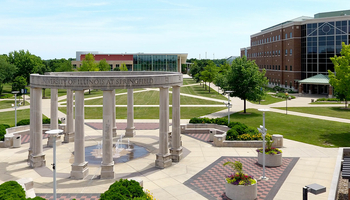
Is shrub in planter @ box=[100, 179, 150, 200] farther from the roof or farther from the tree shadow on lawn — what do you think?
the roof

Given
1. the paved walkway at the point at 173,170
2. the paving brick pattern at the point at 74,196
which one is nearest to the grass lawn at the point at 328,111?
the paved walkway at the point at 173,170

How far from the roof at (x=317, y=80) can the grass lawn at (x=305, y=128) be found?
32.5 metres

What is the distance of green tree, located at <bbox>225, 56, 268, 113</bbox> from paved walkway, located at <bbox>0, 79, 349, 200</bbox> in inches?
730

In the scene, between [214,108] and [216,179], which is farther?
[214,108]

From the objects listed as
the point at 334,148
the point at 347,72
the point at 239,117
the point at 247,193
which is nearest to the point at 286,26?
the point at 239,117

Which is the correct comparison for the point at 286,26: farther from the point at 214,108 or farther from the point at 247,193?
the point at 247,193

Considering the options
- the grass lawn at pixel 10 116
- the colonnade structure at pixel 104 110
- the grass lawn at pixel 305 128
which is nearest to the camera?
the colonnade structure at pixel 104 110

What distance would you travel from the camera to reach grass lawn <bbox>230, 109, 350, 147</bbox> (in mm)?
30641

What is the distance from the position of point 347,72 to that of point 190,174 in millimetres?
23161

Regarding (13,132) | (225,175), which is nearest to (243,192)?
(225,175)

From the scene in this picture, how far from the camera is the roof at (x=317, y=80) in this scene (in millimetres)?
73312

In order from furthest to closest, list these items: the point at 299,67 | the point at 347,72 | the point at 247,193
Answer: the point at 299,67 < the point at 347,72 < the point at 247,193

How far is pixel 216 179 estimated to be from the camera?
1988 centimetres

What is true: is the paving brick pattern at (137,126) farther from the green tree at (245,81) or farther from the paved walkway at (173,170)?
A: the green tree at (245,81)
